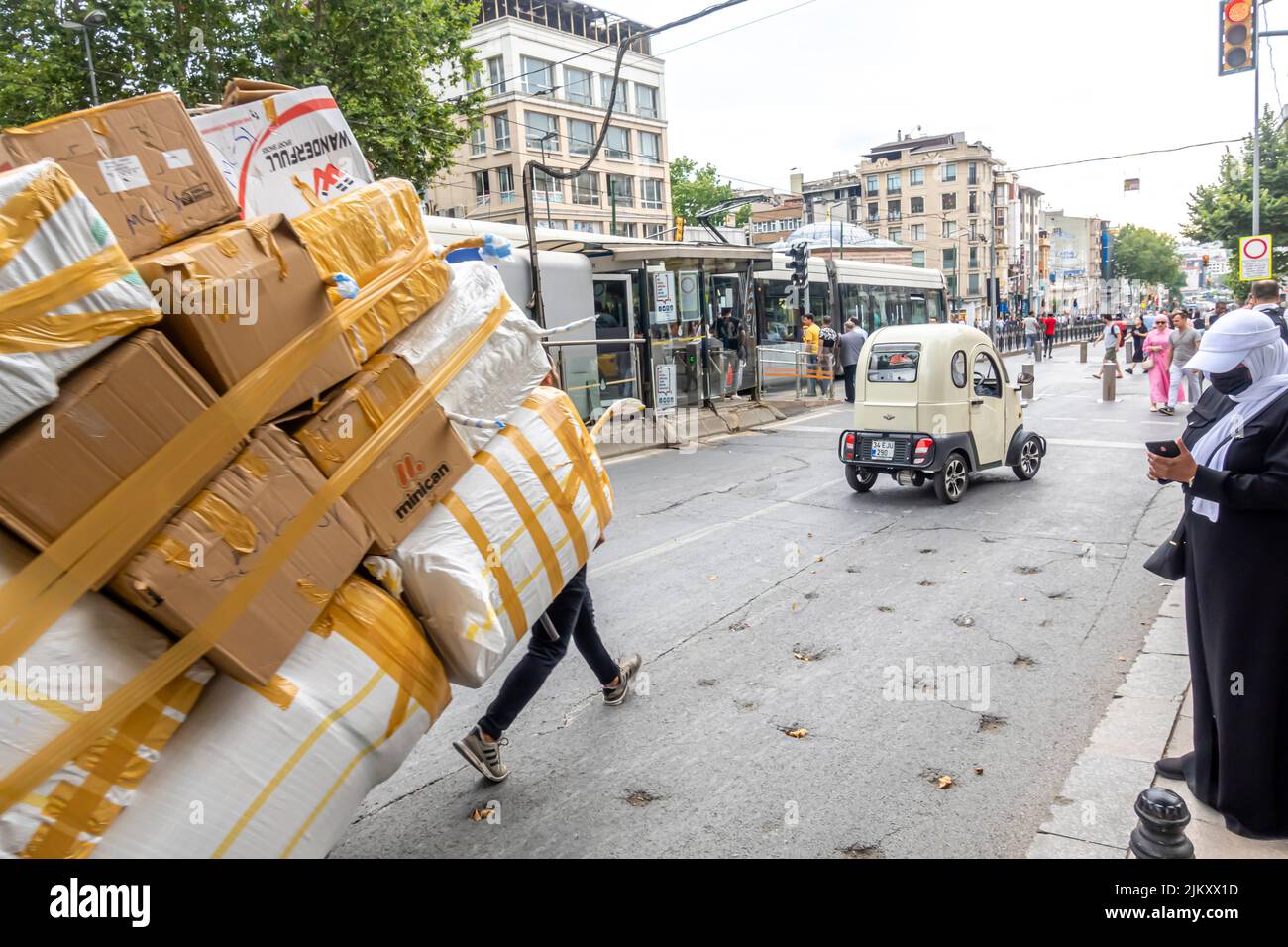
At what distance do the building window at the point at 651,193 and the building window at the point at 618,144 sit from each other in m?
2.16

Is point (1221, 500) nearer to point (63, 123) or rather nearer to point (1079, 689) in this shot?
point (1079, 689)

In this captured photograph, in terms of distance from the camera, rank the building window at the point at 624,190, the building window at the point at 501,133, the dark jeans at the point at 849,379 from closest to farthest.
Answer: the dark jeans at the point at 849,379, the building window at the point at 501,133, the building window at the point at 624,190

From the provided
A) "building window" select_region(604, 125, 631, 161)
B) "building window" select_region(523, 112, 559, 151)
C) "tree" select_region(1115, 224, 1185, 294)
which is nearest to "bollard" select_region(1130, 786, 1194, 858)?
"building window" select_region(523, 112, 559, 151)

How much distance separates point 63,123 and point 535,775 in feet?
9.91

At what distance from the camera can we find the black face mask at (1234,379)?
10.1ft

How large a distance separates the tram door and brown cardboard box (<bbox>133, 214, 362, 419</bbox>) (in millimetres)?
12861

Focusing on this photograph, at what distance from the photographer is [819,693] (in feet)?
15.4

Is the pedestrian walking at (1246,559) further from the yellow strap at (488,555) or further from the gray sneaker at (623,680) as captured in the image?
the gray sneaker at (623,680)

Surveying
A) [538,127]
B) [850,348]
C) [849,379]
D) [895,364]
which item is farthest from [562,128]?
[895,364]

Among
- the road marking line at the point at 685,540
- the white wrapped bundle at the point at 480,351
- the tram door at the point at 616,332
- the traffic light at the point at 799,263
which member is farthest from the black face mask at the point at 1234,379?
the traffic light at the point at 799,263

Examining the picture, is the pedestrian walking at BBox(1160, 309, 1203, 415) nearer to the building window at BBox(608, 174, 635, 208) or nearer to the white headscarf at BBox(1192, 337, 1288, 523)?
the white headscarf at BBox(1192, 337, 1288, 523)

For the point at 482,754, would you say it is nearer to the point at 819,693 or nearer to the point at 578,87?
the point at 819,693

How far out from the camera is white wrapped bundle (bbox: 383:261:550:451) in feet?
9.53
